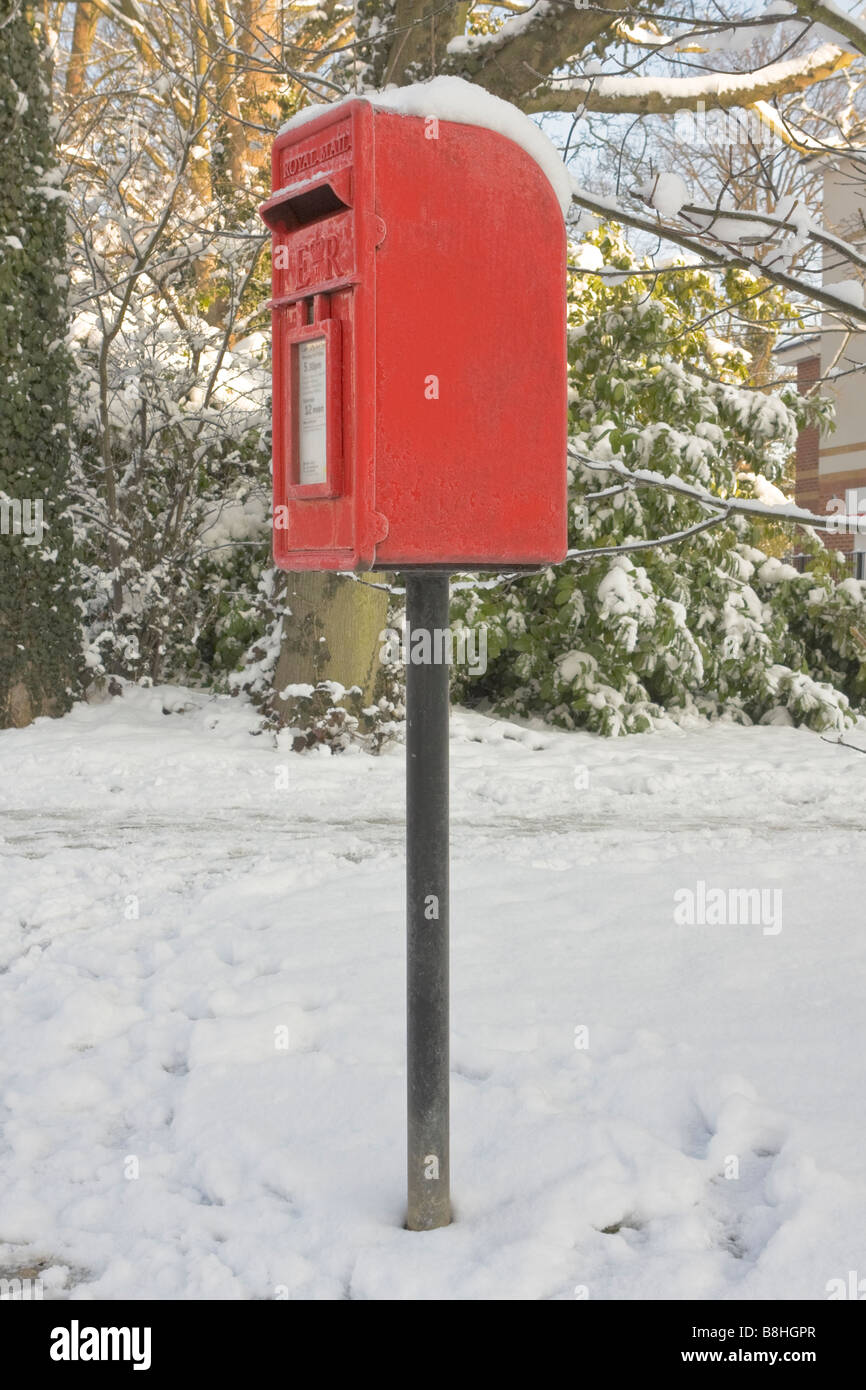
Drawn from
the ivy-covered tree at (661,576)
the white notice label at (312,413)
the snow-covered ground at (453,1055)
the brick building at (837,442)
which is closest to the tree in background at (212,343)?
the ivy-covered tree at (661,576)

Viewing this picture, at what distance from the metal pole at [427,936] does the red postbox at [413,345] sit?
0.74 feet

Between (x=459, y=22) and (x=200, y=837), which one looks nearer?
(x=200, y=837)

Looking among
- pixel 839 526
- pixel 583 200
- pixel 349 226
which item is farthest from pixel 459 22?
pixel 349 226

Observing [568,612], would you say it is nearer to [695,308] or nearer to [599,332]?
[599,332]

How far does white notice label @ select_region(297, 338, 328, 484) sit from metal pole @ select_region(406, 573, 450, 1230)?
337 mm

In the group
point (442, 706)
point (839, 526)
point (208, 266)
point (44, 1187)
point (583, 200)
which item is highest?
point (208, 266)

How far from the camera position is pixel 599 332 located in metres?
9.40

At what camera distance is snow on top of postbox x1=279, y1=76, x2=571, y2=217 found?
226cm

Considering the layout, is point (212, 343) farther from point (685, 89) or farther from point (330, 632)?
point (685, 89)

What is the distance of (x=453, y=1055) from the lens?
10.5ft

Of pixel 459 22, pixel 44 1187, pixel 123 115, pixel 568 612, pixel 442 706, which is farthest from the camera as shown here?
pixel 123 115

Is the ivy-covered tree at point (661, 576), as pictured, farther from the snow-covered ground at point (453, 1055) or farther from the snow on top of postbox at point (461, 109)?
the snow on top of postbox at point (461, 109)

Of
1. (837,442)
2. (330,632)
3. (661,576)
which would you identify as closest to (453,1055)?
(330,632)

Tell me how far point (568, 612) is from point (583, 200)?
5.33 metres
